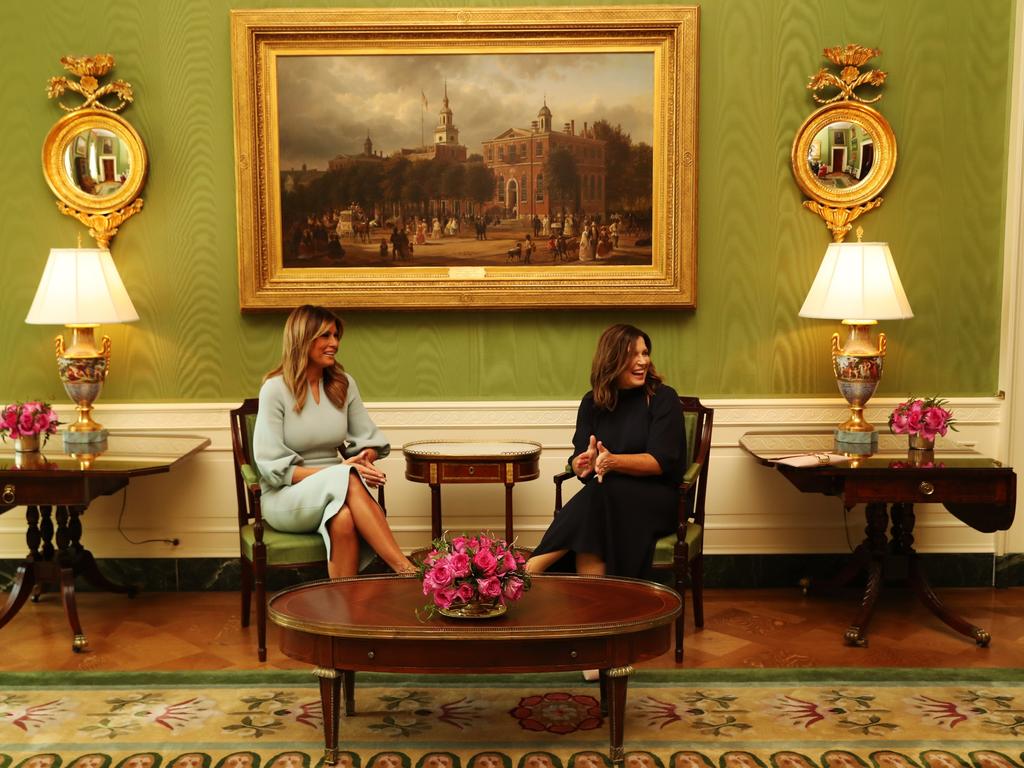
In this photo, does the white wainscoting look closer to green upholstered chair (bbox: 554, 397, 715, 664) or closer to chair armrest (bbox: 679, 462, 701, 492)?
green upholstered chair (bbox: 554, 397, 715, 664)

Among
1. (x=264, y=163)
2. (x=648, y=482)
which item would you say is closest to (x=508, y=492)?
(x=648, y=482)

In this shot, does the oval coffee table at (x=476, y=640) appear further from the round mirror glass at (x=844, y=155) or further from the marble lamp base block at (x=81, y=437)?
the round mirror glass at (x=844, y=155)

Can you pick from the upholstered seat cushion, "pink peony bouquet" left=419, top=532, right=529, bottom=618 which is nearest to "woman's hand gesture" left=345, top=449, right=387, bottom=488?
the upholstered seat cushion

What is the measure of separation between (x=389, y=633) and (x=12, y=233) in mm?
3428

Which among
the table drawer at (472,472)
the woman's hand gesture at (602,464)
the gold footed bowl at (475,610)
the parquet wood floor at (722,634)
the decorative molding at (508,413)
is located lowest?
the parquet wood floor at (722,634)

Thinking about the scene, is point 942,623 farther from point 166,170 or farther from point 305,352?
point 166,170

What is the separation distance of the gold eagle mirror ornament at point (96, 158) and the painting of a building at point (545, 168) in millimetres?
1822

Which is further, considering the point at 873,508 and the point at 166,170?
the point at 166,170

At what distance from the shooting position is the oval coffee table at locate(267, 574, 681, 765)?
10.6 ft

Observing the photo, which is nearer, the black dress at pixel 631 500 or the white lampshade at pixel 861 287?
the black dress at pixel 631 500

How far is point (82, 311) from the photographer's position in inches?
191

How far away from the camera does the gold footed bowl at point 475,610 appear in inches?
133

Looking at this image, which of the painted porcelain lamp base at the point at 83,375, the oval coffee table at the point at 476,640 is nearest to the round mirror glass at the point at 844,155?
the oval coffee table at the point at 476,640

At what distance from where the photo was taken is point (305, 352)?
15.2ft
